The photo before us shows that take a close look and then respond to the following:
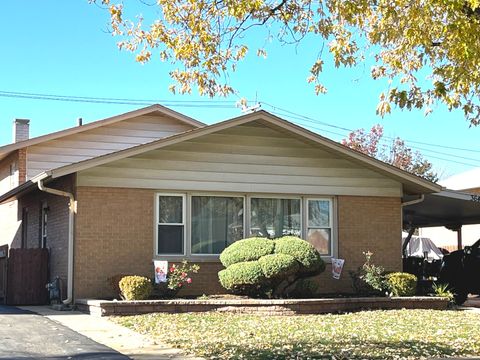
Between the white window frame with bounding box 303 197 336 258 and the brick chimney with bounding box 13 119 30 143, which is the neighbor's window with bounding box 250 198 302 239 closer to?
the white window frame with bounding box 303 197 336 258

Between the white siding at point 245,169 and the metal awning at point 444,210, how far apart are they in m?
1.94

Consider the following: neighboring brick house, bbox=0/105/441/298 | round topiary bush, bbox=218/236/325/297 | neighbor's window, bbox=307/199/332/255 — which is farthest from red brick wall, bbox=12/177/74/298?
neighbor's window, bbox=307/199/332/255

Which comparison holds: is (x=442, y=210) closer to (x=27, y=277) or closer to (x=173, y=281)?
(x=173, y=281)

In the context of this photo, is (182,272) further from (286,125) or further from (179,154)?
(286,125)

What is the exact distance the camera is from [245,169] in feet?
55.4

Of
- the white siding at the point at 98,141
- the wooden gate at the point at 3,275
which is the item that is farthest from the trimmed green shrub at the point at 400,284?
the white siding at the point at 98,141

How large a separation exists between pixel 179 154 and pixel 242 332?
613cm

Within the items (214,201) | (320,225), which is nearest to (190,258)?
(214,201)

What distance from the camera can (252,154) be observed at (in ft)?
55.8

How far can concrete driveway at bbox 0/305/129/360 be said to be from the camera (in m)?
9.02

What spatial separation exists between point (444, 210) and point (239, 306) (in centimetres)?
1045

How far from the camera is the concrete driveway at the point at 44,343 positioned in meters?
9.02

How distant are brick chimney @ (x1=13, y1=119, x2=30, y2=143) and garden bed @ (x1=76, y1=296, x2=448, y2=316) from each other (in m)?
13.4

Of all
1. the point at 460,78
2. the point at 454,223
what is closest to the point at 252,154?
the point at 460,78
